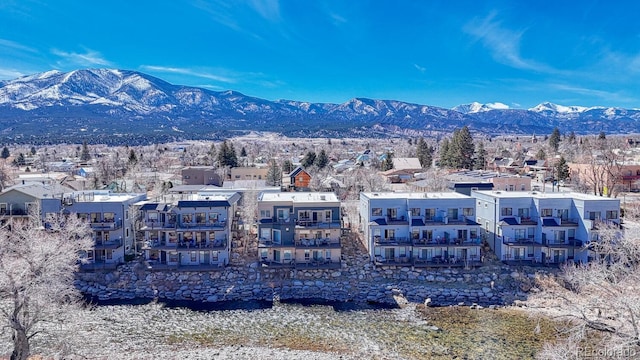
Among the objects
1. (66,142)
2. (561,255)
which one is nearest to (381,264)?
(561,255)

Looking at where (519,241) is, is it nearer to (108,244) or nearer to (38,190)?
(108,244)

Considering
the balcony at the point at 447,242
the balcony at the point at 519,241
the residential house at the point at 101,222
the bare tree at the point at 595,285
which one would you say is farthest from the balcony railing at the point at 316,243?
the bare tree at the point at 595,285

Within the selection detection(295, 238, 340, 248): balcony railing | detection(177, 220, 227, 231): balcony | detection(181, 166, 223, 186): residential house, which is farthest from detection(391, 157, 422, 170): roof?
detection(177, 220, 227, 231): balcony

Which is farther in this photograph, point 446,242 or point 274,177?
point 274,177

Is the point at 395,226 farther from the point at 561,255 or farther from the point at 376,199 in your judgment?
the point at 561,255

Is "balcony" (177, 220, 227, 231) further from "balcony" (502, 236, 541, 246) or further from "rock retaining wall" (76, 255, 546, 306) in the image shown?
"balcony" (502, 236, 541, 246)

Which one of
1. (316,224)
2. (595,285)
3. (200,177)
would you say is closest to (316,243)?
(316,224)
